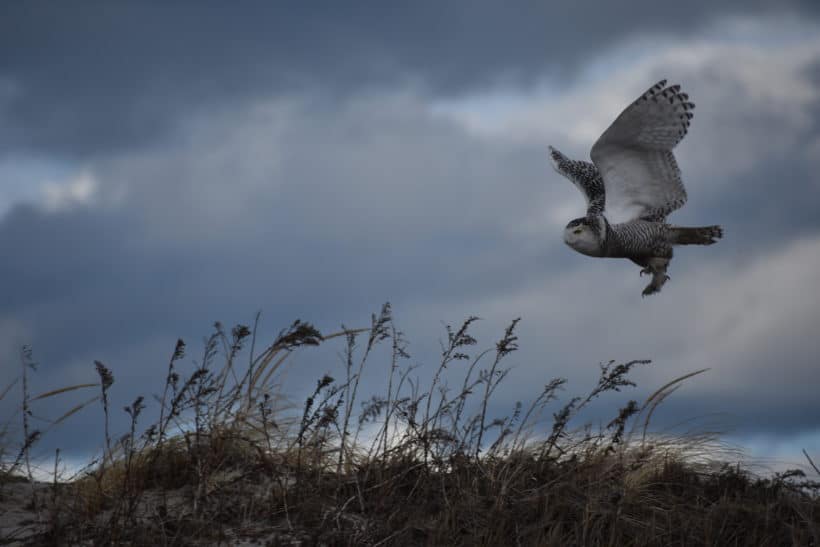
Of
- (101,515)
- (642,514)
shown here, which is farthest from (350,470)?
(642,514)

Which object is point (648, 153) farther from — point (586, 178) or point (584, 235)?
point (586, 178)

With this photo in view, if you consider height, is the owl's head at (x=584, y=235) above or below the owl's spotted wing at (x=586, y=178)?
below

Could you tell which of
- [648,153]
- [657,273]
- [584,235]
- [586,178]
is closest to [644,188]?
[648,153]

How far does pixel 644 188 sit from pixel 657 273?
3.59 ft

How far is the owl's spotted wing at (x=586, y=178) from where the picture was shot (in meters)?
9.98

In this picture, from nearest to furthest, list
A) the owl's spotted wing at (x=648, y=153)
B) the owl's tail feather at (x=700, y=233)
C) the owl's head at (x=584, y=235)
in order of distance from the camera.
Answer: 1. the owl's spotted wing at (x=648, y=153)
2. the owl's head at (x=584, y=235)
3. the owl's tail feather at (x=700, y=233)

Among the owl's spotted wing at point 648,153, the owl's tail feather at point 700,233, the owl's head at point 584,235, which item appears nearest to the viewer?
the owl's spotted wing at point 648,153

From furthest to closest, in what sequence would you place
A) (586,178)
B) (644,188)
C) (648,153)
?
(586,178), (644,188), (648,153)

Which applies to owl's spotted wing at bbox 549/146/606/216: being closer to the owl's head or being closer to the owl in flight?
the owl in flight

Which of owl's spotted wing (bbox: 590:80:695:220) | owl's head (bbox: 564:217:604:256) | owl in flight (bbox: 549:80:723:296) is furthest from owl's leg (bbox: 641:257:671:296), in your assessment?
owl's head (bbox: 564:217:604:256)

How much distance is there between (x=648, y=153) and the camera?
905 cm

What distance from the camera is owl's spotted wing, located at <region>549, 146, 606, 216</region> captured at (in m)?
9.98

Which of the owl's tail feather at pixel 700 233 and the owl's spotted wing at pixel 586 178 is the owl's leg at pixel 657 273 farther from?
the owl's spotted wing at pixel 586 178

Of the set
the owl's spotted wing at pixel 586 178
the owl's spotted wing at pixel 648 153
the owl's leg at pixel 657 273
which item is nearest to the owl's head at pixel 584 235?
the owl's spotted wing at pixel 586 178
